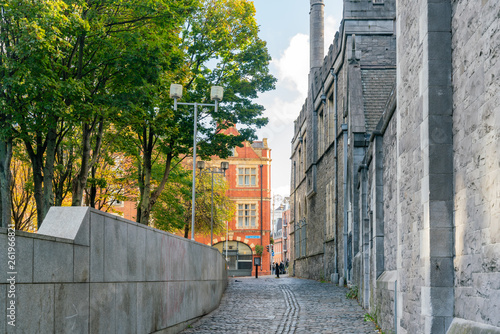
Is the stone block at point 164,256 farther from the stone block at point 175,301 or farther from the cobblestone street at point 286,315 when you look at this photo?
the cobblestone street at point 286,315

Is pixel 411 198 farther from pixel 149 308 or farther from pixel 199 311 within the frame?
pixel 199 311

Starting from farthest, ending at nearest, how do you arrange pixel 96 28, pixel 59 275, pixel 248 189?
pixel 248 189, pixel 96 28, pixel 59 275

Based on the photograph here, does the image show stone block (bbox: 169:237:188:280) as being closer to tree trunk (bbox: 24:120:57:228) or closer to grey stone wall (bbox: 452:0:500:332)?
tree trunk (bbox: 24:120:57:228)

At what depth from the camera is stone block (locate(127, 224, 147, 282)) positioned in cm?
867

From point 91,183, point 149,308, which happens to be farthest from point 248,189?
point 149,308

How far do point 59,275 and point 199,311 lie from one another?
846 cm

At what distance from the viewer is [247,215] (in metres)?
63.3

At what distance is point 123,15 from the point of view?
16703 mm

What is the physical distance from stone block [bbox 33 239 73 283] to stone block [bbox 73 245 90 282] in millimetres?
122

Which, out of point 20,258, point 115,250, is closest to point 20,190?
point 115,250

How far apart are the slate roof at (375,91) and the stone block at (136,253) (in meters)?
14.4

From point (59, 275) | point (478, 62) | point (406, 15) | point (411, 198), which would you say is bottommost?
point (59, 275)

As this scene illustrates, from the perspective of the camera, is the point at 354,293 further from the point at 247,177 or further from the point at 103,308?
the point at 247,177

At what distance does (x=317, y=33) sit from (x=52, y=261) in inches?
1414
